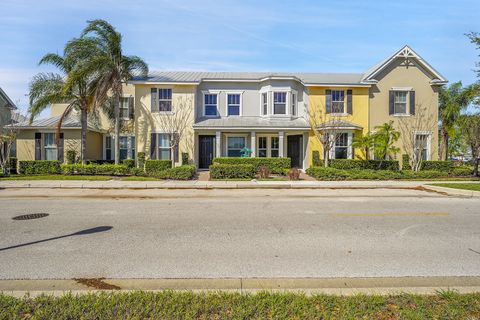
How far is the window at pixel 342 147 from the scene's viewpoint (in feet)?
70.6

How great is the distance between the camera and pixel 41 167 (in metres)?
18.1

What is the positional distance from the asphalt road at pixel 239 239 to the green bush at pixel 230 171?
655cm

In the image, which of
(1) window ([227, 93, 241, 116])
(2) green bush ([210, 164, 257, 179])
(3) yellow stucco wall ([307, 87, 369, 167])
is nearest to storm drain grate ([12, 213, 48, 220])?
(2) green bush ([210, 164, 257, 179])

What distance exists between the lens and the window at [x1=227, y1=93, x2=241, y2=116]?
2277 cm

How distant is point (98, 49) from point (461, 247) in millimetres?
20425

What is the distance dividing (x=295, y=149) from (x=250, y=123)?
4.47 metres

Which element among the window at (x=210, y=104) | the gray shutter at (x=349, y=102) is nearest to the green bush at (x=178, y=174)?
the window at (x=210, y=104)

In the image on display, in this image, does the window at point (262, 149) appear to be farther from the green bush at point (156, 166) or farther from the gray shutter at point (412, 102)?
the gray shutter at point (412, 102)

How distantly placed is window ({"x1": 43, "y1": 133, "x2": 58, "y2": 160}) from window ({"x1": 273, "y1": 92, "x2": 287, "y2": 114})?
16.5 metres

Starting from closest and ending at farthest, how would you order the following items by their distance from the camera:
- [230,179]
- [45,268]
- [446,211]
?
[45,268] → [446,211] → [230,179]

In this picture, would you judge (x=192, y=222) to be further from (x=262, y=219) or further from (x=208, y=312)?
(x=208, y=312)

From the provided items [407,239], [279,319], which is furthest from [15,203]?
[407,239]

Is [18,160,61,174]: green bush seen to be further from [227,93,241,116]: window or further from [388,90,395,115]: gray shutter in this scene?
[388,90,395,115]: gray shutter

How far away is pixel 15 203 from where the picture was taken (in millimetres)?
10133
